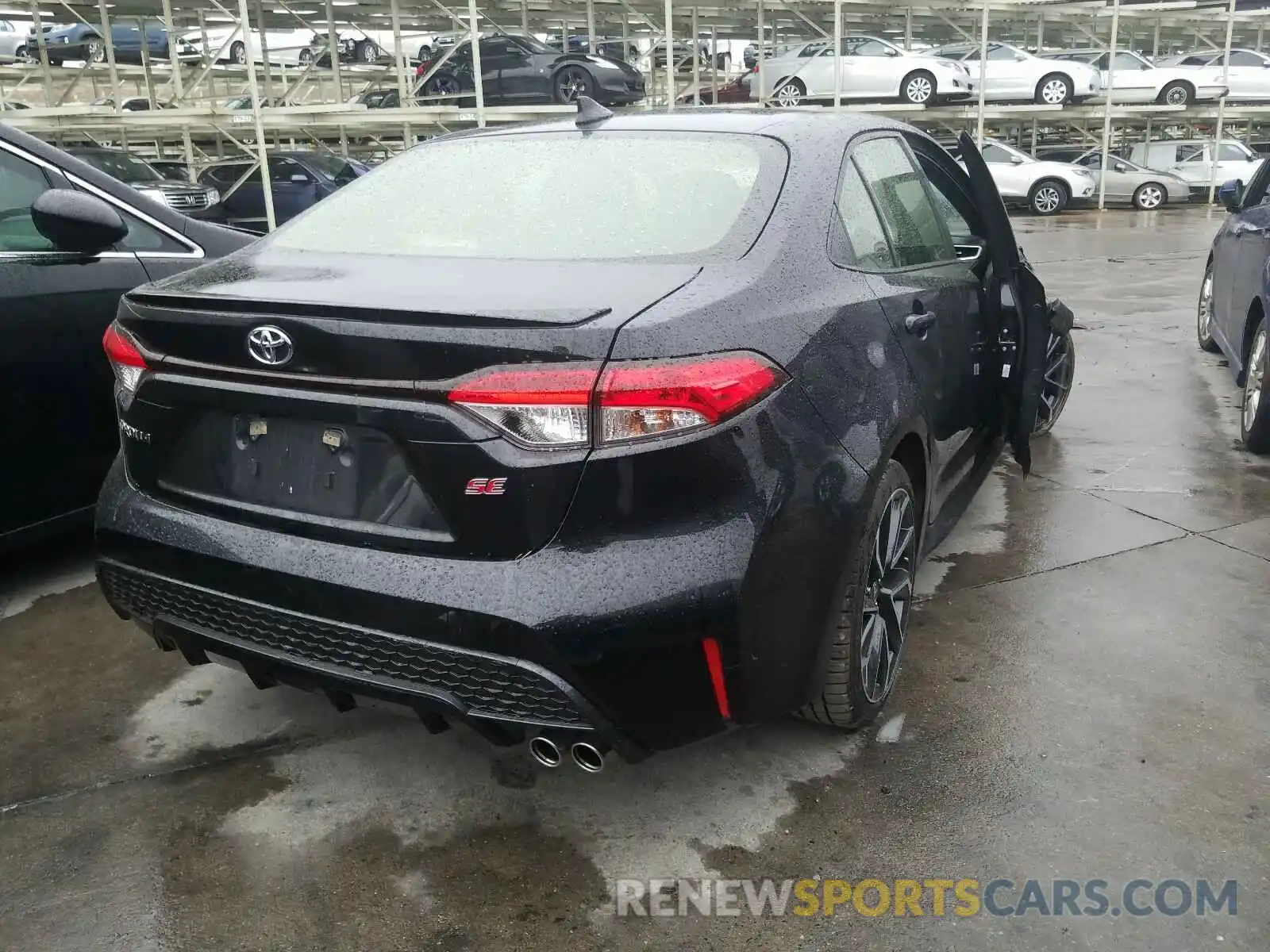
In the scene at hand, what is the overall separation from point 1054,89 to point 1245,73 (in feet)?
17.9

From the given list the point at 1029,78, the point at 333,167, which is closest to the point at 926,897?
the point at 333,167

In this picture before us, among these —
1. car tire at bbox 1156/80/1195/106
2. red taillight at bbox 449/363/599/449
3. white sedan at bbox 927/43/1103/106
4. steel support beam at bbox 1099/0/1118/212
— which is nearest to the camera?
red taillight at bbox 449/363/599/449

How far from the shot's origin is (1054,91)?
25.7m

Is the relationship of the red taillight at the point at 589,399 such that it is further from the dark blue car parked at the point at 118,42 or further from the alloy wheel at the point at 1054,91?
the dark blue car parked at the point at 118,42

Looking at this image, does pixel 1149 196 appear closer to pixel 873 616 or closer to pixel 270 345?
pixel 873 616

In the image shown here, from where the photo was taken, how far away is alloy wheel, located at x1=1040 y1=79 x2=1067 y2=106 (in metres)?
25.6

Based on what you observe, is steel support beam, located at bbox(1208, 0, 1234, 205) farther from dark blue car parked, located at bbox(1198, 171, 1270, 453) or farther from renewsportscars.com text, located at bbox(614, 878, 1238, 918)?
renewsportscars.com text, located at bbox(614, 878, 1238, 918)

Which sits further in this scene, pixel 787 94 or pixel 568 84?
pixel 787 94

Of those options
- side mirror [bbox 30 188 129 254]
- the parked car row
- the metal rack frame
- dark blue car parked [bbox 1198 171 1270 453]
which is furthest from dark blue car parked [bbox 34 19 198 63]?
the parked car row

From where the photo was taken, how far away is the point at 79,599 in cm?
392

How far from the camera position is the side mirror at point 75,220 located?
3.60 metres

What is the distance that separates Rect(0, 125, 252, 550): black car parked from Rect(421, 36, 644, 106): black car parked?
52.1ft

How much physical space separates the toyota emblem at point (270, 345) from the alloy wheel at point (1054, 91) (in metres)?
26.8

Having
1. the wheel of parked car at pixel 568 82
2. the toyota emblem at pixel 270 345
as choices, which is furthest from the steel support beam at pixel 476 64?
the toyota emblem at pixel 270 345
